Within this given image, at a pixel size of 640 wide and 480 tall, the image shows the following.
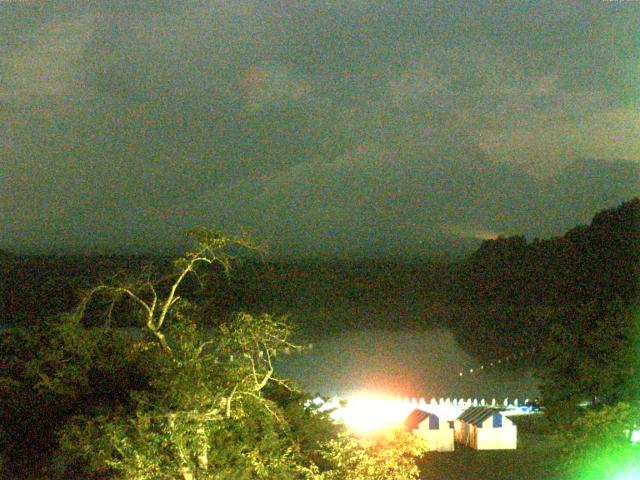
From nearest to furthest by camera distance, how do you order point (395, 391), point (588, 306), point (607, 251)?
point (588, 306)
point (395, 391)
point (607, 251)

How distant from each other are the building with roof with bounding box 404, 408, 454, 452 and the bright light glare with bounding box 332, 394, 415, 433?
2.78 ft

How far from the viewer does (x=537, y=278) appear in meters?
59.8

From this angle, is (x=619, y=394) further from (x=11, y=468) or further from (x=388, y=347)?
(x=388, y=347)

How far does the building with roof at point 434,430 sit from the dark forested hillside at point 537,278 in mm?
21002

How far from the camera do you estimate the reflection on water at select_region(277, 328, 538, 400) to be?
24.4m

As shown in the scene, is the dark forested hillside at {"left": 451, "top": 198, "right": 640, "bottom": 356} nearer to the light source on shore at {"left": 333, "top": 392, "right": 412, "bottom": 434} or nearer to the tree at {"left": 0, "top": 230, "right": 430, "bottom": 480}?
the light source on shore at {"left": 333, "top": 392, "right": 412, "bottom": 434}

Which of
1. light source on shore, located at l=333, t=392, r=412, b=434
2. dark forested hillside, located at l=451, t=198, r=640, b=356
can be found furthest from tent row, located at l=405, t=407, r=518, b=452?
dark forested hillside, located at l=451, t=198, r=640, b=356

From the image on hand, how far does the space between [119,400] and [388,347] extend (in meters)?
30.5

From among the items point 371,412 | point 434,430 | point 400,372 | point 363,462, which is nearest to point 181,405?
point 363,462

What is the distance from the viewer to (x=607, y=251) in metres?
48.4

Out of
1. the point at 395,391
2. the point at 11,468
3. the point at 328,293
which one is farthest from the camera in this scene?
the point at 328,293

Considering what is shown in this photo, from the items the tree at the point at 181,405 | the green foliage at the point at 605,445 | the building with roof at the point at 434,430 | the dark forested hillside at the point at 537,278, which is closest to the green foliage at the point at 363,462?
the tree at the point at 181,405

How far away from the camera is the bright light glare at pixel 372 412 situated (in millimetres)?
15297

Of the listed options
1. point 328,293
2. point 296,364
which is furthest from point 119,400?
point 328,293
